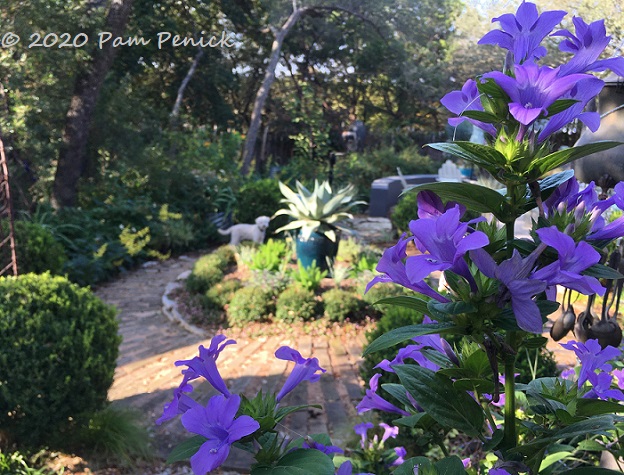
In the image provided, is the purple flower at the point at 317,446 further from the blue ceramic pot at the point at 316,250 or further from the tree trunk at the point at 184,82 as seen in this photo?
the tree trunk at the point at 184,82

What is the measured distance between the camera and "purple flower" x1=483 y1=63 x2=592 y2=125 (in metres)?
0.59

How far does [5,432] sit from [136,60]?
11.6 metres

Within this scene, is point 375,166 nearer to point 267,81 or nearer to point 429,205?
point 267,81

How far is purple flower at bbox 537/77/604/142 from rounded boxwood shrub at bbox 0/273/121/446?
280cm

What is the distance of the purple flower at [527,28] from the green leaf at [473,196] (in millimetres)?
A: 172

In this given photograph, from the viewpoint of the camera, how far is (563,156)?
65 centimetres

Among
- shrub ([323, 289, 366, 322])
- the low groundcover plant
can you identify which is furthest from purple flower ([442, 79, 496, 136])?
shrub ([323, 289, 366, 322])

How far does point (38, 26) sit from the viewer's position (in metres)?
7.52

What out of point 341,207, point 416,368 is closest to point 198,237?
point 341,207

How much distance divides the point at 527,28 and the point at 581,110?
0.13 meters

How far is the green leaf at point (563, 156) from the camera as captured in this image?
24.9 inches

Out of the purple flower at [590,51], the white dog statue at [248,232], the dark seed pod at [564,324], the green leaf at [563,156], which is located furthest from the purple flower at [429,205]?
the white dog statue at [248,232]

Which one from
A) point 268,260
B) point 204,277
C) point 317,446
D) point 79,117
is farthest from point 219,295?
point 317,446

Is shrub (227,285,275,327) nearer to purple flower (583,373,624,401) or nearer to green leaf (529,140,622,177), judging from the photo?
purple flower (583,373,624,401)
